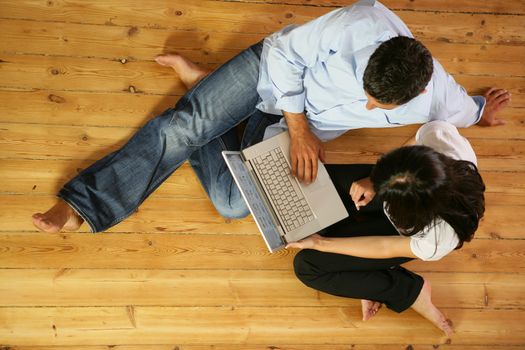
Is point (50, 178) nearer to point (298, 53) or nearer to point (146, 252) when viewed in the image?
point (146, 252)

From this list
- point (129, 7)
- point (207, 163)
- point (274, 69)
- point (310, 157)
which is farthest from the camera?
point (129, 7)

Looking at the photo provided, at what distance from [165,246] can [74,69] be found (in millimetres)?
754

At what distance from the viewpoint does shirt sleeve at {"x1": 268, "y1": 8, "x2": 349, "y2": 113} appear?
1.23m

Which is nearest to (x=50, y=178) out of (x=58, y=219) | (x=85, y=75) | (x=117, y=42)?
(x=58, y=219)

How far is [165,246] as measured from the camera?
178cm

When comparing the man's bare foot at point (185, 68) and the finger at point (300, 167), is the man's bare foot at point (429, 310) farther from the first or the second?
the man's bare foot at point (185, 68)

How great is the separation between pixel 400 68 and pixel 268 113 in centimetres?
66

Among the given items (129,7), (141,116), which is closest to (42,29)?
(129,7)

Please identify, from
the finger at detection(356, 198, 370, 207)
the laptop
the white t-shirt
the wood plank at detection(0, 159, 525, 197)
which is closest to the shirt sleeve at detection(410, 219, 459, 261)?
the white t-shirt

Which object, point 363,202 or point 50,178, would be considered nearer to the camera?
point 363,202

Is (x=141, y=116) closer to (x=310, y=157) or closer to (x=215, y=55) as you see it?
(x=215, y=55)

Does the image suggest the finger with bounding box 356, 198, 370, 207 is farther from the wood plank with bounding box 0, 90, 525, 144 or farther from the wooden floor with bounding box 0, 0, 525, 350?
the wood plank with bounding box 0, 90, 525, 144

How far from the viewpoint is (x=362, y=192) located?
4.88ft

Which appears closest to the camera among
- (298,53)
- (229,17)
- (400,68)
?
(400,68)
